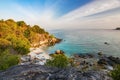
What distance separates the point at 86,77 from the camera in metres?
18.7

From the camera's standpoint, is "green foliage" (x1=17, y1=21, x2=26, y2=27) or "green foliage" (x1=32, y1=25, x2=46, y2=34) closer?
"green foliage" (x1=17, y1=21, x2=26, y2=27)

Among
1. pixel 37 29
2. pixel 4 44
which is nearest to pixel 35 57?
pixel 4 44

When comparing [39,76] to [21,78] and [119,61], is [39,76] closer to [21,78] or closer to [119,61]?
[21,78]

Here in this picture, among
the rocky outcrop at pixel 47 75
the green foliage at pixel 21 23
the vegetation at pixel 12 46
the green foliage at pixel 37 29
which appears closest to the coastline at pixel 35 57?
the vegetation at pixel 12 46

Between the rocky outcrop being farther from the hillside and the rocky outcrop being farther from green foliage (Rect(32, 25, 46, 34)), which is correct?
green foliage (Rect(32, 25, 46, 34))

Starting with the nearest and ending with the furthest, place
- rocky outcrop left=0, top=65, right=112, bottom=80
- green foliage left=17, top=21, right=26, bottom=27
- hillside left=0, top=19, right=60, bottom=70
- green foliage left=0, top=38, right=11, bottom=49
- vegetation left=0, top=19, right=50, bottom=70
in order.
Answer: rocky outcrop left=0, top=65, right=112, bottom=80 → vegetation left=0, top=19, right=50, bottom=70 → hillside left=0, top=19, right=60, bottom=70 → green foliage left=0, top=38, right=11, bottom=49 → green foliage left=17, top=21, right=26, bottom=27

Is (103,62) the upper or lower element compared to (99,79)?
lower

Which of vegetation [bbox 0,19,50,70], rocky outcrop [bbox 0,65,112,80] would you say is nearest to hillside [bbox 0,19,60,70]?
vegetation [bbox 0,19,50,70]

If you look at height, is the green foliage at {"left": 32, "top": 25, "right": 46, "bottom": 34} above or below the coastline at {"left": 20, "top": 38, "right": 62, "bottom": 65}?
above

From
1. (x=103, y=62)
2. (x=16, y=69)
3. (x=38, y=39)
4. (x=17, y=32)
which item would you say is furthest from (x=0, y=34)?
(x=16, y=69)

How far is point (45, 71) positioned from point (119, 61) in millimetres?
56762

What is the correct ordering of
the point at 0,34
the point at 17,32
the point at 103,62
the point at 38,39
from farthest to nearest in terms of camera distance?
the point at 38,39 → the point at 17,32 → the point at 0,34 → the point at 103,62

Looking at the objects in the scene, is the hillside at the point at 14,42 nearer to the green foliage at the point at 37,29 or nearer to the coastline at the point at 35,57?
the green foliage at the point at 37,29

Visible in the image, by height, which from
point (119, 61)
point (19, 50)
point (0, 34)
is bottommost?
point (119, 61)
